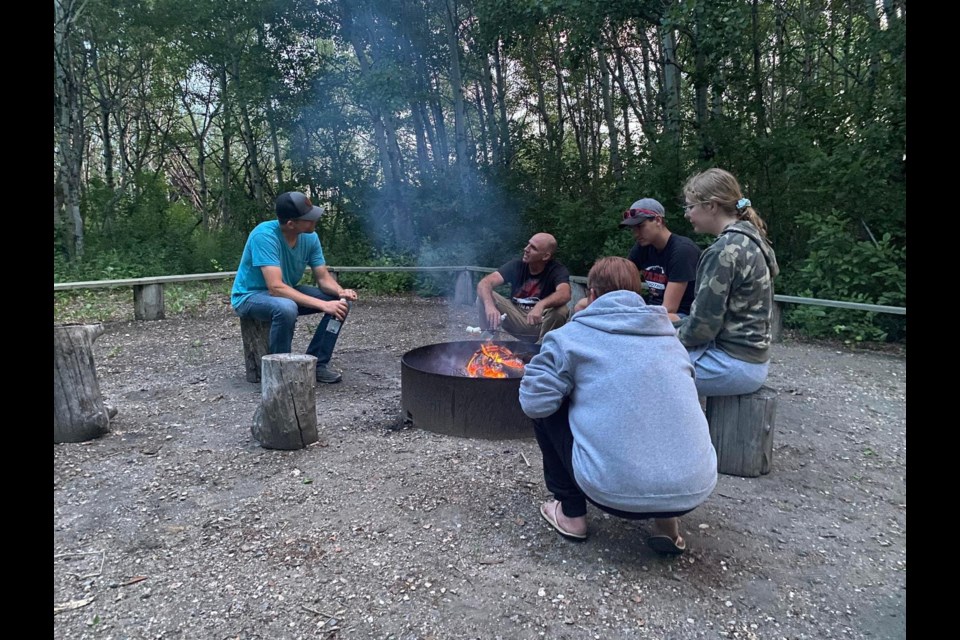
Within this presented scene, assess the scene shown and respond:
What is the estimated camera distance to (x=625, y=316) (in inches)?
82.7

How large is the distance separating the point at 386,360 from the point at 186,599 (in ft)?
12.3

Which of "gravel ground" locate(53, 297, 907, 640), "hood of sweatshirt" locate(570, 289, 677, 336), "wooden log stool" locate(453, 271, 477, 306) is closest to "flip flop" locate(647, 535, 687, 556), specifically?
"gravel ground" locate(53, 297, 907, 640)

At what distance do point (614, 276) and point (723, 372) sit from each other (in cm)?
108

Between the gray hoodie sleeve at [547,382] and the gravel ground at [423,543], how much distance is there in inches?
25.1

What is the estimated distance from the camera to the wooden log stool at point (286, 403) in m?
3.38

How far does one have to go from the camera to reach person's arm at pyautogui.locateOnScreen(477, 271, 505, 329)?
4781mm

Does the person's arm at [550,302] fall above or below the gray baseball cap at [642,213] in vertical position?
below

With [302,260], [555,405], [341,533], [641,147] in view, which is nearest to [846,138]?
[641,147]

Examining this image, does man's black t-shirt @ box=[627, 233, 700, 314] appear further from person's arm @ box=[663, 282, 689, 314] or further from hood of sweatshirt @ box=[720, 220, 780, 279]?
hood of sweatshirt @ box=[720, 220, 780, 279]

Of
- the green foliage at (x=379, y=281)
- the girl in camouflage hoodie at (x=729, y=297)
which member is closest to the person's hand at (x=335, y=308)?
the girl in camouflage hoodie at (x=729, y=297)

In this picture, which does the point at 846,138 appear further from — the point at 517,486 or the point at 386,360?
the point at 517,486

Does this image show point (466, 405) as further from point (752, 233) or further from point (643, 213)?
point (752, 233)

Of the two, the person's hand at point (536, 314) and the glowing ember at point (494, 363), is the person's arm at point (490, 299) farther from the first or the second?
the glowing ember at point (494, 363)

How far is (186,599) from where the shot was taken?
6.93 ft
